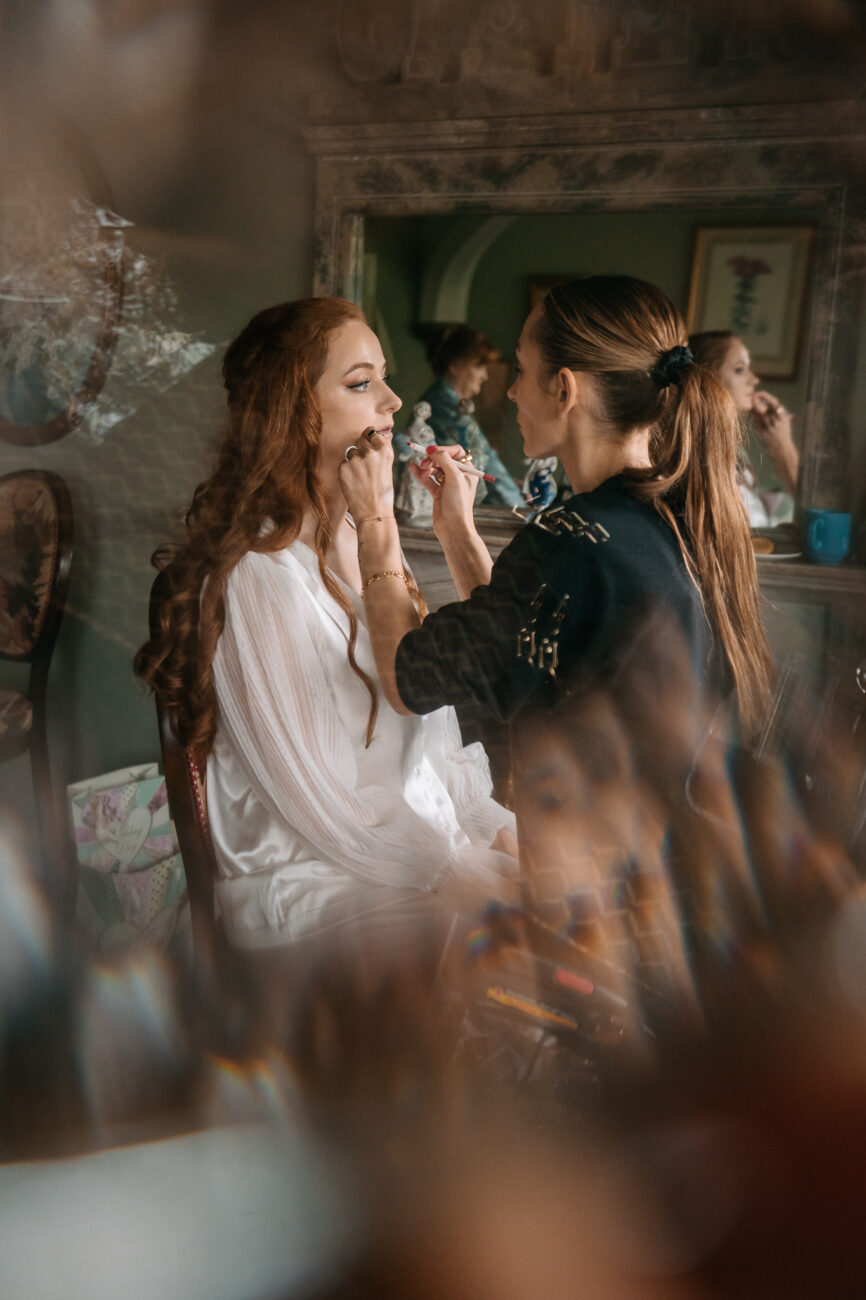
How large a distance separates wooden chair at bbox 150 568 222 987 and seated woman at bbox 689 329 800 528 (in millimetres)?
505

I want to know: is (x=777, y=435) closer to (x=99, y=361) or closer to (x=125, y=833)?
(x=99, y=361)

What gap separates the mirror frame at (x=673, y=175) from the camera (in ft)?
1.76

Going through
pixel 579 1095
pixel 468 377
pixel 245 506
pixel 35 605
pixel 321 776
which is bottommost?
pixel 579 1095

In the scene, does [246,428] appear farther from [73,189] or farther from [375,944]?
[375,944]

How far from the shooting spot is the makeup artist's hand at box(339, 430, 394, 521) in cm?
68

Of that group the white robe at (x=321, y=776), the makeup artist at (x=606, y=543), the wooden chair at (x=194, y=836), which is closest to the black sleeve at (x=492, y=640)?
the makeup artist at (x=606, y=543)

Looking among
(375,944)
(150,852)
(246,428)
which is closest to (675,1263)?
(375,944)

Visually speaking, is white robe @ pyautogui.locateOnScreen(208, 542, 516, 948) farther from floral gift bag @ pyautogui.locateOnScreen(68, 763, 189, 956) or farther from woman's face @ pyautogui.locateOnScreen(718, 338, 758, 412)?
woman's face @ pyautogui.locateOnScreen(718, 338, 758, 412)

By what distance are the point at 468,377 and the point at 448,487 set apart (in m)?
0.08

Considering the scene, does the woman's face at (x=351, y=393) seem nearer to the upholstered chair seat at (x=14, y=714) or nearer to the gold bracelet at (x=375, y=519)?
the gold bracelet at (x=375, y=519)

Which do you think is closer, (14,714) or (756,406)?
(756,406)

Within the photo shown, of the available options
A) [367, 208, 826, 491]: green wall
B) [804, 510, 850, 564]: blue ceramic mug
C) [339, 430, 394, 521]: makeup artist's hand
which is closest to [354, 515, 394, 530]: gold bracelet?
[339, 430, 394, 521]: makeup artist's hand

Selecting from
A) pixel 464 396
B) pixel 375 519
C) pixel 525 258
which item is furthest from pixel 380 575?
pixel 525 258

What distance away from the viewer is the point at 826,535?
1.86ft
